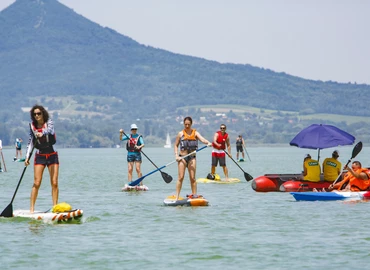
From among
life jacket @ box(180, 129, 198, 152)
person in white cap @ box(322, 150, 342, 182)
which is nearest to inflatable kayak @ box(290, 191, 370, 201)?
person in white cap @ box(322, 150, 342, 182)

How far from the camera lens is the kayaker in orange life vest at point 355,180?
23375 millimetres

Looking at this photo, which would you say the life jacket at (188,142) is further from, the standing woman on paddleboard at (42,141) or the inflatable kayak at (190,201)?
the standing woman on paddleboard at (42,141)

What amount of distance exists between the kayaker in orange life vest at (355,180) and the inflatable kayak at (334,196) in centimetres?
33

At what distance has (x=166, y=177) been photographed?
1011 inches

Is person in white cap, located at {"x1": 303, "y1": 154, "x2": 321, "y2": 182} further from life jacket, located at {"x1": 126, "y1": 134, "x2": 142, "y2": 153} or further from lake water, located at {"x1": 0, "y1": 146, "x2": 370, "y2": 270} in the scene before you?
life jacket, located at {"x1": 126, "y1": 134, "x2": 142, "y2": 153}

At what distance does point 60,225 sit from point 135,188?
10.2m

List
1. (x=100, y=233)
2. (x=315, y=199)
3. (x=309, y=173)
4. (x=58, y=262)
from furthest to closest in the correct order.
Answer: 1. (x=309, y=173)
2. (x=315, y=199)
3. (x=100, y=233)
4. (x=58, y=262)

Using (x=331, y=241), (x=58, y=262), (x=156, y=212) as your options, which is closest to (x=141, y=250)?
(x=58, y=262)

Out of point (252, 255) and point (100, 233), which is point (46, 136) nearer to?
point (100, 233)

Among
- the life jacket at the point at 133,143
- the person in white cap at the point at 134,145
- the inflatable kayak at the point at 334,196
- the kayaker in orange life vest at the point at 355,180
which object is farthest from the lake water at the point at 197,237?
the life jacket at the point at 133,143

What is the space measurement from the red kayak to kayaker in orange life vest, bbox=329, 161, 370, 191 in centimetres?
71

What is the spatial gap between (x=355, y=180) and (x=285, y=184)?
2835 mm

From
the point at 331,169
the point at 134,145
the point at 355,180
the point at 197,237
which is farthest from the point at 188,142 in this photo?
the point at 134,145

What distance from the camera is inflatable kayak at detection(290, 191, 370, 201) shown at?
77.0 ft
